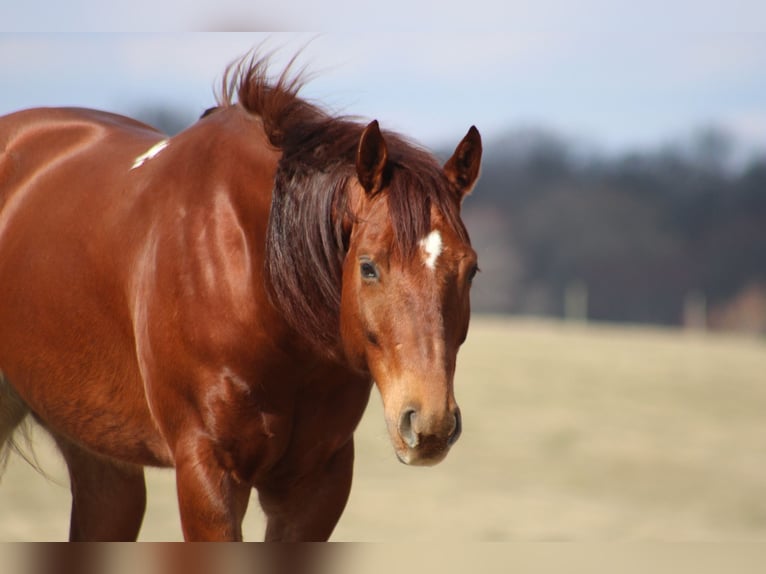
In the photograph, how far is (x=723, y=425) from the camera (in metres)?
10.7

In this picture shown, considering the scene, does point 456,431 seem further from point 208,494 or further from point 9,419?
point 9,419

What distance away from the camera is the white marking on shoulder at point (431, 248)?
244cm

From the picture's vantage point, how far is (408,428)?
91.9 inches

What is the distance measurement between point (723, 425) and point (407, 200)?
894 centimetres

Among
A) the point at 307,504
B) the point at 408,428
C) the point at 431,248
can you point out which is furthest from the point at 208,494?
the point at 431,248

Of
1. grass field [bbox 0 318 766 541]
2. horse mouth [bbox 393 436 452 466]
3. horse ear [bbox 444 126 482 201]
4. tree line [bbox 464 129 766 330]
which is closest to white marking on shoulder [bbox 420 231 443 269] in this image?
horse ear [bbox 444 126 482 201]

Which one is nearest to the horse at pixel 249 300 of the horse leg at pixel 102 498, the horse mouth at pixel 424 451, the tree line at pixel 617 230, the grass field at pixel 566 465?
the horse mouth at pixel 424 451

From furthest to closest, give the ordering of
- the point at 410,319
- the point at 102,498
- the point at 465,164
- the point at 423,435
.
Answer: the point at 102,498, the point at 465,164, the point at 410,319, the point at 423,435

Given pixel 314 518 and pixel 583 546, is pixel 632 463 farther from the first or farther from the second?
pixel 583 546

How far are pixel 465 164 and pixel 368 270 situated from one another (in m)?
0.42

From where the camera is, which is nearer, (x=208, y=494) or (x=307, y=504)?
(x=208, y=494)

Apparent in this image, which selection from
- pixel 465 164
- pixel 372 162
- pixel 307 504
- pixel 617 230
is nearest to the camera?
pixel 372 162

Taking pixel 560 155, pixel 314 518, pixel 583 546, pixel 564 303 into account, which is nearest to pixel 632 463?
pixel 314 518

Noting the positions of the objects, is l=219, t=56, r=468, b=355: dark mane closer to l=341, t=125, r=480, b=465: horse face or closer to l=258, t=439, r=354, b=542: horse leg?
l=341, t=125, r=480, b=465: horse face
